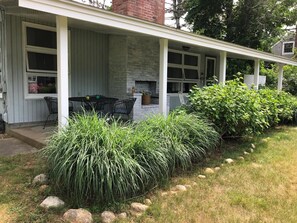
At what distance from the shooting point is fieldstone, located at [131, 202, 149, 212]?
113 inches

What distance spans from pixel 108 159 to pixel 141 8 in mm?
6671

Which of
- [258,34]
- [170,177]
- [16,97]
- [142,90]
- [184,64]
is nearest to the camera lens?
[170,177]

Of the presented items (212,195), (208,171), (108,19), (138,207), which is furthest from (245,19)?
(138,207)

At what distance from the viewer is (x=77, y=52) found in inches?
268

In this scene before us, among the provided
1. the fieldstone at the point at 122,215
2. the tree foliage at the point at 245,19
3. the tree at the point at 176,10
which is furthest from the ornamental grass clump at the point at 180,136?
the tree at the point at 176,10

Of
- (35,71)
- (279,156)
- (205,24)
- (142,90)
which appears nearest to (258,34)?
(205,24)

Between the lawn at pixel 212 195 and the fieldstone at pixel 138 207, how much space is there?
0.07 metres

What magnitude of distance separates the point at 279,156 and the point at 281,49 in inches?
989

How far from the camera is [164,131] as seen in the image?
408 cm

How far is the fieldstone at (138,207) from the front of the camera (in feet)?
9.44

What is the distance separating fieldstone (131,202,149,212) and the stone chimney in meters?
6.43

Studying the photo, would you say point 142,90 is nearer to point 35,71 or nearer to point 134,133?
point 35,71

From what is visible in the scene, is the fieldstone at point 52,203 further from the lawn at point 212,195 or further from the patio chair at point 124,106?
the patio chair at point 124,106

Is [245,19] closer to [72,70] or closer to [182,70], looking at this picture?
[182,70]
